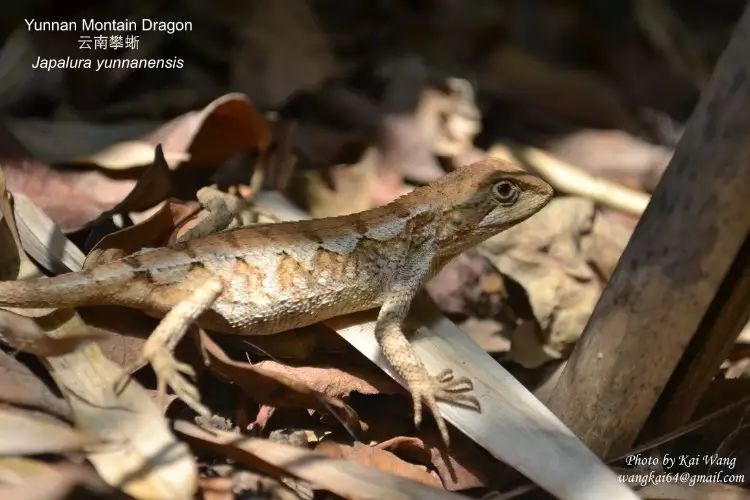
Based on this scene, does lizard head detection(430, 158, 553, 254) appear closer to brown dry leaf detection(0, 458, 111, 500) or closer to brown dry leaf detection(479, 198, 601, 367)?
brown dry leaf detection(479, 198, 601, 367)

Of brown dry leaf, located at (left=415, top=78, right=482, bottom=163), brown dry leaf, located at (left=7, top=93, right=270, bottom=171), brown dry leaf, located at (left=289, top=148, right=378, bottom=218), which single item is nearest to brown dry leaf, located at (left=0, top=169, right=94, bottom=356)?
brown dry leaf, located at (left=7, top=93, right=270, bottom=171)

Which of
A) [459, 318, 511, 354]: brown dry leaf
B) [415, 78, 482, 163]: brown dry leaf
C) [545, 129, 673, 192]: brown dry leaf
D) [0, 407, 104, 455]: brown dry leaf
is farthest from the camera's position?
[545, 129, 673, 192]: brown dry leaf

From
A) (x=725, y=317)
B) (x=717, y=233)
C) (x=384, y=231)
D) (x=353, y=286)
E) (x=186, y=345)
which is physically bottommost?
(x=186, y=345)

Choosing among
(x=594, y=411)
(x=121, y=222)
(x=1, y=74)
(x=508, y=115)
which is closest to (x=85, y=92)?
(x=1, y=74)

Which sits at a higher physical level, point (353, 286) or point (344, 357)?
point (353, 286)

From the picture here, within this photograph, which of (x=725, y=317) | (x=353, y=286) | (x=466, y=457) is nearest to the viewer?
(x=725, y=317)

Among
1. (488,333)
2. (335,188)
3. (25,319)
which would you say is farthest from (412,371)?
(335,188)

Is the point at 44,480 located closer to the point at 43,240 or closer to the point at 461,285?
the point at 43,240

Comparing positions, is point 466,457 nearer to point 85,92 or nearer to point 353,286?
point 353,286
